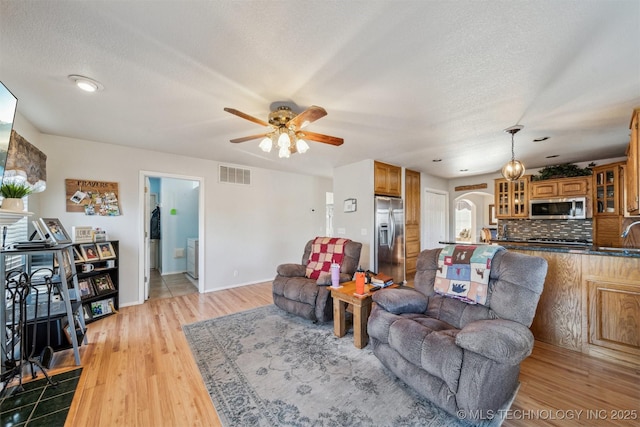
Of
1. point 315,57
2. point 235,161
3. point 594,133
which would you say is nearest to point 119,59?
point 315,57

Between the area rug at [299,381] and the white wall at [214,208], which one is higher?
the white wall at [214,208]

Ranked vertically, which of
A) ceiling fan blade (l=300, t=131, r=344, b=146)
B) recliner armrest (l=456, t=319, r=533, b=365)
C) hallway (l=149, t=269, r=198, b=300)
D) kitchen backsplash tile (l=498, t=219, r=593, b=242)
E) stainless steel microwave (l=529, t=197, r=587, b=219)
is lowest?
hallway (l=149, t=269, r=198, b=300)

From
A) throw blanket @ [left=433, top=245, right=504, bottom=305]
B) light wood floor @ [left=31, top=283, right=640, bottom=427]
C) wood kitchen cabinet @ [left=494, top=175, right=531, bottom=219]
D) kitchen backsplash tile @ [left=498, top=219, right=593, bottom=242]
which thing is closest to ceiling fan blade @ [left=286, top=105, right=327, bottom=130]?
throw blanket @ [left=433, top=245, right=504, bottom=305]

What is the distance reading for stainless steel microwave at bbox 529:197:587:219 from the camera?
427cm

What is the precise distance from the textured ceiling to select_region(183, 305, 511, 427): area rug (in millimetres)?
2337

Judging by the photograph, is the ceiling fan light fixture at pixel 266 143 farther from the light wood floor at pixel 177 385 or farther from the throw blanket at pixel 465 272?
the light wood floor at pixel 177 385

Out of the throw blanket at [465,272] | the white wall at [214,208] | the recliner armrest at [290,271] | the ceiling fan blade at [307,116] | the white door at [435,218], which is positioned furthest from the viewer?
the white door at [435,218]

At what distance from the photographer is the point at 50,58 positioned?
1.62 m

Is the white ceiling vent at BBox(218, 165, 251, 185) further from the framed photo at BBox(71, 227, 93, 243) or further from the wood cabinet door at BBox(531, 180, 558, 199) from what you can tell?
the wood cabinet door at BBox(531, 180, 558, 199)

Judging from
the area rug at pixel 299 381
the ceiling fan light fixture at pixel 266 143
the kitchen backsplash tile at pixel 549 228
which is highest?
the ceiling fan light fixture at pixel 266 143

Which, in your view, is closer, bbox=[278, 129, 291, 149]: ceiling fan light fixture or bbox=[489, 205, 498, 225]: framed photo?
bbox=[278, 129, 291, 149]: ceiling fan light fixture

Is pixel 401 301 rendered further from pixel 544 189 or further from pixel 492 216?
pixel 492 216

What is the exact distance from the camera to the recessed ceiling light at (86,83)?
1.85 metres

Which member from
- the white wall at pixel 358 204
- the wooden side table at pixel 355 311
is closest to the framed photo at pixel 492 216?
the white wall at pixel 358 204
